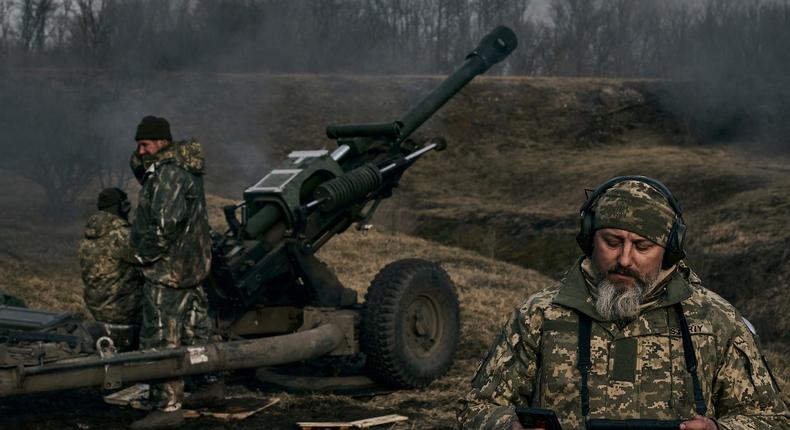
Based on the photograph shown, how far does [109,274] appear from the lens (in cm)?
753

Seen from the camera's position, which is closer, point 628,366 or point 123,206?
point 628,366

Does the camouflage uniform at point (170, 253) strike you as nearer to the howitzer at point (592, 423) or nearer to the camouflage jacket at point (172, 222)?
the camouflage jacket at point (172, 222)

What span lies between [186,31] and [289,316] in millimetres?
24092

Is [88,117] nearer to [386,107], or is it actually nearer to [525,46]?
[386,107]

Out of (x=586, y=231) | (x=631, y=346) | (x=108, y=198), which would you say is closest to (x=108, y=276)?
(x=108, y=198)

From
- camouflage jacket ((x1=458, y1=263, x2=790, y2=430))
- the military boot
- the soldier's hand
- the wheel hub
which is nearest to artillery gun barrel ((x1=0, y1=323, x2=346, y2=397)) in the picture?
the military boot

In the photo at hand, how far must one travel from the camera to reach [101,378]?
6133mm

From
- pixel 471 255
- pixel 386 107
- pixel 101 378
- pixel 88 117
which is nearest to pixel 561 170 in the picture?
pixel 386 107

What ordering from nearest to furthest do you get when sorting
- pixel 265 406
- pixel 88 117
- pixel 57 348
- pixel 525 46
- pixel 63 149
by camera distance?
pixel 57 348 → pixel 265 406 → pixel 63 149 → pixel 88 117 → pixel 525 46

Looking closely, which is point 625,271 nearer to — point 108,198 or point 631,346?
point 631,346

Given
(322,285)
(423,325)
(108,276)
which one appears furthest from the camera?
(423,325)

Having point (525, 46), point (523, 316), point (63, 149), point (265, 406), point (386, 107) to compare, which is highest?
point (525, 46)

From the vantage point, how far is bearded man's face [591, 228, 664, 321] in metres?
2.96

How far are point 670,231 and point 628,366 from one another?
1.32 ft
